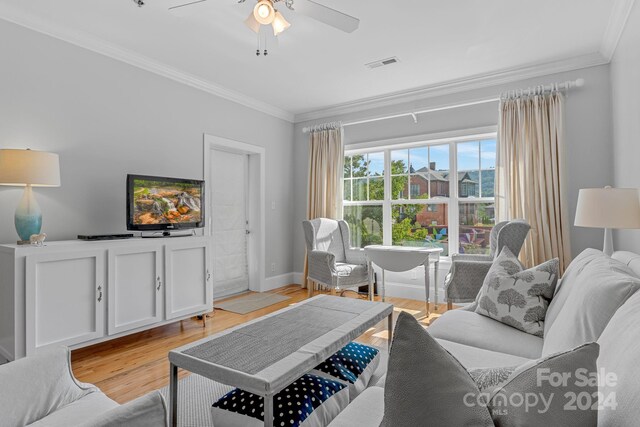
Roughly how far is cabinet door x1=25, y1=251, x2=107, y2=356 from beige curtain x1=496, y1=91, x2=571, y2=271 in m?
3.84

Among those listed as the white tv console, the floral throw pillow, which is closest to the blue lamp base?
the white tv console

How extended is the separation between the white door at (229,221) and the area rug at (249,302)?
0.29 metres

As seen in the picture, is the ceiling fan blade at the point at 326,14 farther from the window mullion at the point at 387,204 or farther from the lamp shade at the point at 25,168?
the window mullion at the point at 387,204

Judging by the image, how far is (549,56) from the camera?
3389 millimetres

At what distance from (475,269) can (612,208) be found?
1.11 m

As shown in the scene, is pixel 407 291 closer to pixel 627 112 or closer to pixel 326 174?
pixel 326 174

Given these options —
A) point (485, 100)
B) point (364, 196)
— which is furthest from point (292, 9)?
point (364, 196)

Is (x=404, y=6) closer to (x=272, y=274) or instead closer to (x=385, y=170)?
(x=385, y=170)

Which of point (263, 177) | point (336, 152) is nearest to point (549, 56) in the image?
point (336, 152)

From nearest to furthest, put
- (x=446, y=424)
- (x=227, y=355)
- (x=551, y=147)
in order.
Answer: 1. (x=446, y=424)
2. (x=227, y=355)
3. (x=551, y=147)

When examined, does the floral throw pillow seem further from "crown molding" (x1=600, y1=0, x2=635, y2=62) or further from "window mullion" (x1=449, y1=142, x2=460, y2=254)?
"window mullion" (x1=449, y1=142, x2=460, y2=254)

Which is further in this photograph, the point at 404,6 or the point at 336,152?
the point at 336,152

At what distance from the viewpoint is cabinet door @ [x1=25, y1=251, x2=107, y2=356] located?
90.8 inches

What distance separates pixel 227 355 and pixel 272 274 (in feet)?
11.7
